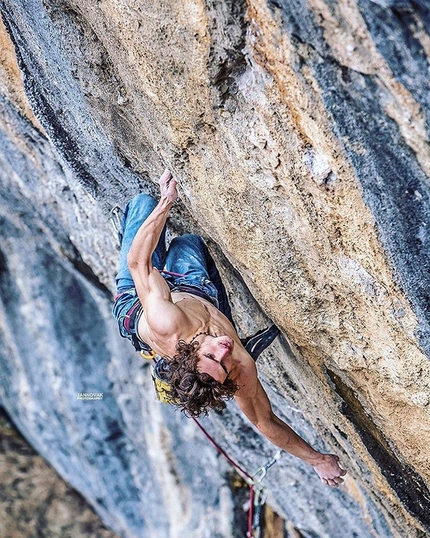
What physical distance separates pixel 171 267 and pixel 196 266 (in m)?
0.14

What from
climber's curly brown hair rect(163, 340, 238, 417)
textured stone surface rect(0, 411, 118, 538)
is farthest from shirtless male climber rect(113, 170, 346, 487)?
textured stone surface rect(0, 411, 118, 538)

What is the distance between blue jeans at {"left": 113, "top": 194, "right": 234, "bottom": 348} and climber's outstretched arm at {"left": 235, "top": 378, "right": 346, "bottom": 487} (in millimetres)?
516

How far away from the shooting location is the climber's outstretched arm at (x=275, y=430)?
3256 mm

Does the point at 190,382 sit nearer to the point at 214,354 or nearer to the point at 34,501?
the point at 214,354

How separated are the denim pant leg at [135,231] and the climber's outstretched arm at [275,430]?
0.88 meters

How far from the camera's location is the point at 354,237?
8.27 feet

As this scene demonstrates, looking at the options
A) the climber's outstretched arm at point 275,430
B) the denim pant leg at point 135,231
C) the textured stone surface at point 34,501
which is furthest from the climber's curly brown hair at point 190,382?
the textured stone surface at point 34,501

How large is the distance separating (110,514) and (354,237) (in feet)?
24.0

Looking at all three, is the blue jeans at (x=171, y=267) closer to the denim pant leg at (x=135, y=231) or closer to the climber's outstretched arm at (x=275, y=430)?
the denim pant leg at (x=135, y=231)

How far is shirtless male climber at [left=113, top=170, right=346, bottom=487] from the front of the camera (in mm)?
2834

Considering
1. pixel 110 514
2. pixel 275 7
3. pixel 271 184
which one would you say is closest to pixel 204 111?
pixel 271 184

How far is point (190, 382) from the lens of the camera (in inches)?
110

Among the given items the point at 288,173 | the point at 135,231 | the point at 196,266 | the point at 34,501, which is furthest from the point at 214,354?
the point at 34,501

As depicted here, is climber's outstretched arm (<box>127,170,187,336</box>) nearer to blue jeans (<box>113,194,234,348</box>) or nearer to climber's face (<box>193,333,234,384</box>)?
climber's face (<box>193,333,234,384</box>)
